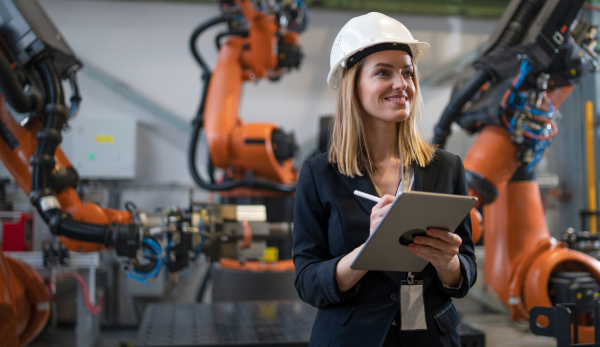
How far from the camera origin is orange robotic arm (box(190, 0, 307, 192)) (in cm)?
379

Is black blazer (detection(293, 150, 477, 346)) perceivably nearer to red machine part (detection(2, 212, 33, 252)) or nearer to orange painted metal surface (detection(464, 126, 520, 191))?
orange painted metal surface (detection(464, 126, 520, 191))

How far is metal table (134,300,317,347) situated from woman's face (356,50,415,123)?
1.61 m

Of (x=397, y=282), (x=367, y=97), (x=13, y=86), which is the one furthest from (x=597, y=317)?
(x=13, y=86)

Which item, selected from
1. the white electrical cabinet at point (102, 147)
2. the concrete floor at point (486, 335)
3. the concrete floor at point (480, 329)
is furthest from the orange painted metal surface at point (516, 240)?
the white electrical cabinet at point (102, 147)

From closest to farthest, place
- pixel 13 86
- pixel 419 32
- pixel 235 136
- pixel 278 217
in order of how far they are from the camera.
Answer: pixel 13 86 < pixel 235 136 < pixel 278 217 < pixel 419 32

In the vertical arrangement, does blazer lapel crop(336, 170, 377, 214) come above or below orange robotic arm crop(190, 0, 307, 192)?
below

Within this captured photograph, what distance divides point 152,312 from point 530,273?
2.22m

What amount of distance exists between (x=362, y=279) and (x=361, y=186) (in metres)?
0.23

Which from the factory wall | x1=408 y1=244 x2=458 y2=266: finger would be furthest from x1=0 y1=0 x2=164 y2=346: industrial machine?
the factory wall

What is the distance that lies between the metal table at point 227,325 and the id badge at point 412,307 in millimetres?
1467

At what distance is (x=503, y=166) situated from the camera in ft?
8.80

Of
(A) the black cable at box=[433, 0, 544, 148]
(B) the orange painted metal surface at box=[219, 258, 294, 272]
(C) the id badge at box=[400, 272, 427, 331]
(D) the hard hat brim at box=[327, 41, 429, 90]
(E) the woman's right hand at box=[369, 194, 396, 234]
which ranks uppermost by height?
(A) the black cable at box=[433, 0, 544, 148]

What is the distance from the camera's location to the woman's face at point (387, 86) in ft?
4.42

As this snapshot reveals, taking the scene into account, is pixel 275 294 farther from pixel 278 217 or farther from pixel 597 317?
pixel 597 317
